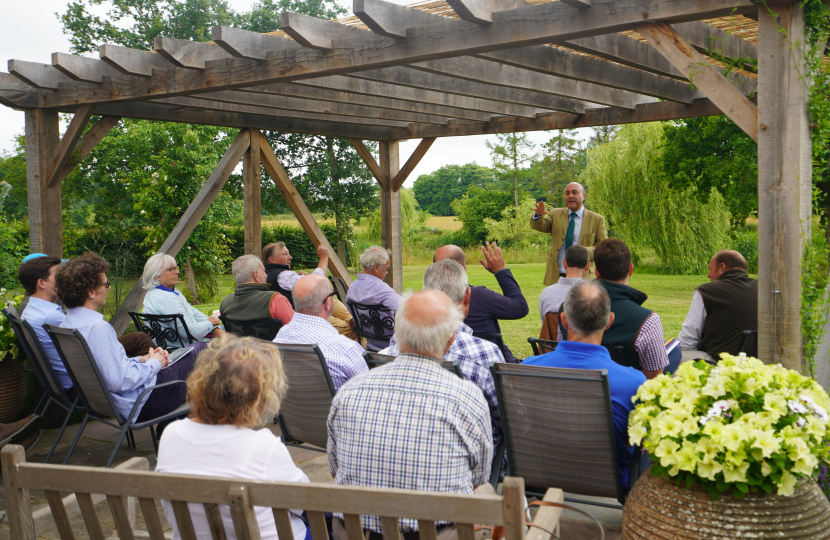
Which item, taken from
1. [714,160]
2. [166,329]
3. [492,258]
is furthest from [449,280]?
[714,160]

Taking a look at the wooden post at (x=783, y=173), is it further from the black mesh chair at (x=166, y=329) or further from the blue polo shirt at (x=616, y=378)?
the black mesh chair at (x=166, y=329)

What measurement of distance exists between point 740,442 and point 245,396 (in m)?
1.27

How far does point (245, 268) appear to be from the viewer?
4.70 m

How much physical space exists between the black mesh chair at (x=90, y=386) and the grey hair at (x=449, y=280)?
134 cm

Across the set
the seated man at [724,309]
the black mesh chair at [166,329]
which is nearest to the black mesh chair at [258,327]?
the black mesh chair at [166,329]

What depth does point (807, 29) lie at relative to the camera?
305 centimetres

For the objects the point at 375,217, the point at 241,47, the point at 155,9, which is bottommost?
the point at 375,217

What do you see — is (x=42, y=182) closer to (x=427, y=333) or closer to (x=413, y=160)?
(x=413, y=160)

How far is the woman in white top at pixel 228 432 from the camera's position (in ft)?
5.58

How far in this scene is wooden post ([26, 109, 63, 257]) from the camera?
6.18m

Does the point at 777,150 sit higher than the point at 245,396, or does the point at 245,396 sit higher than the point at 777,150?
the point at 777,150

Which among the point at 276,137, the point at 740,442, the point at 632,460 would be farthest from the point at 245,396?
the point at 276,137

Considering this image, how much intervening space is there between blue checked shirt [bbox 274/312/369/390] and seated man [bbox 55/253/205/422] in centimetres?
80

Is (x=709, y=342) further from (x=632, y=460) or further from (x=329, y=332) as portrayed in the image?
(x=329, y=332)
